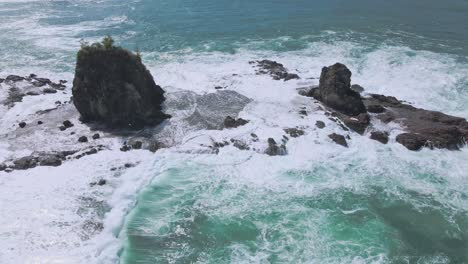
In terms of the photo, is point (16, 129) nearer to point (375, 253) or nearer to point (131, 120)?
point (131, 120)

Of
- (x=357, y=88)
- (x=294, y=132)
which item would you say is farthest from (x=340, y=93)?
(x=294, y=132)

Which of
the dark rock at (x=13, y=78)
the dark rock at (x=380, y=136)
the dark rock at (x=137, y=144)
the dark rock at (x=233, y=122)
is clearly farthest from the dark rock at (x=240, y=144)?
the dark rock at (x=13, y=78)

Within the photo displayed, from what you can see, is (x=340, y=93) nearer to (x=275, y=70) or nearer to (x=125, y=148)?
(x=275, y=70)

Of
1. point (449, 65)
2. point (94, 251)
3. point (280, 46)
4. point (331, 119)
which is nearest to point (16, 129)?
point (94, 251)

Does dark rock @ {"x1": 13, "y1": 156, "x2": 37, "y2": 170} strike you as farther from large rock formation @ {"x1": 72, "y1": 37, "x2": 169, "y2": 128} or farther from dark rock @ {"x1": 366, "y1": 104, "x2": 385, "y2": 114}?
dark rock @ {"x1": 366, "y1": 104, "x2": 385, "y2": 114}

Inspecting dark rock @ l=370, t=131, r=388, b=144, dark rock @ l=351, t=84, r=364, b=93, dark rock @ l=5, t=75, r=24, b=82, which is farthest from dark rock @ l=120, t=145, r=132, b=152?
dark rock @ l=351, t=84, r=364, b=93

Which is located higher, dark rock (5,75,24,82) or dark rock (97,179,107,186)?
dark rock (5,75,24,82)
